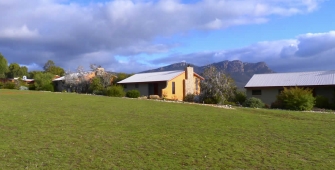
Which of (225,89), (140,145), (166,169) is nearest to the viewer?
(166,169)

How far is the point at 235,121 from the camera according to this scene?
18.8 m

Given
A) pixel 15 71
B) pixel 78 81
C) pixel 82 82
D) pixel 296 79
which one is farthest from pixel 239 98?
pixel 15 71

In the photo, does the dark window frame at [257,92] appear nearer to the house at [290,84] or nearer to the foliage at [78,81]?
the house at [290,84]

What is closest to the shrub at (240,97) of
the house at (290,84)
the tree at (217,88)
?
the tree at (217,88)

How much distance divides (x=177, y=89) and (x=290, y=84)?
567 inches

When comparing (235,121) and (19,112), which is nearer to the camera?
(235,121)

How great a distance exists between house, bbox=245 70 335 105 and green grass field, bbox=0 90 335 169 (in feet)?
66.3

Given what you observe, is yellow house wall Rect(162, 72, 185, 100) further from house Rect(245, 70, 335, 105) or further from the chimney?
house Rect(245, 70, 335, 105)

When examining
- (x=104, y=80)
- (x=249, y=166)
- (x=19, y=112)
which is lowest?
(x=249, y=166)

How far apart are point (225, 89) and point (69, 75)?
32129 mm

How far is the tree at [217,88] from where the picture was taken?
119 ft

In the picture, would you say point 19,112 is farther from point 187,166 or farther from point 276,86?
point 276,86

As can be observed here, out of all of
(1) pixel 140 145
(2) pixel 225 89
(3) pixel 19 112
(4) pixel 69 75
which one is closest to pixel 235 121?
(1) pixel 140 145

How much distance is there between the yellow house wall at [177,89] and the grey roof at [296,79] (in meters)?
9.24
